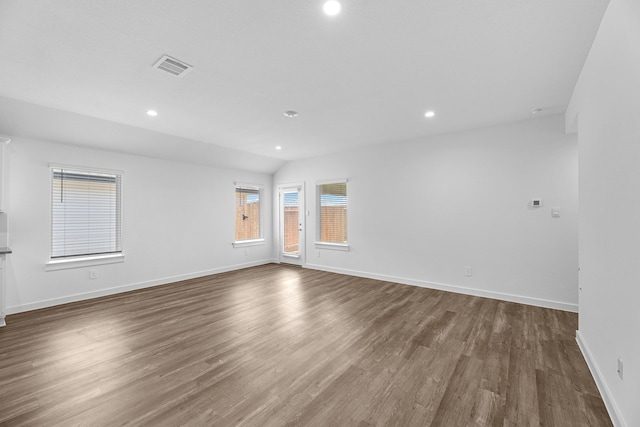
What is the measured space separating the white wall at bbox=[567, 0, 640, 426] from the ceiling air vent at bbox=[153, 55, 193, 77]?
298cm

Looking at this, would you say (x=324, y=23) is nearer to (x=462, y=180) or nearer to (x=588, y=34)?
(x=588, y=34)

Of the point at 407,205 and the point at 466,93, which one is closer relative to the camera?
the point at 466,93

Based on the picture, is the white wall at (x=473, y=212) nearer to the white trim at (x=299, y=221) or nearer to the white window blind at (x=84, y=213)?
the white trim at (x=299, y=221)

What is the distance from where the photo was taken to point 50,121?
11.4ft

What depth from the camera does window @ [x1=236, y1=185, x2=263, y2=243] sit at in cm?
652

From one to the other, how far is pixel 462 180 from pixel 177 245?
5321mm

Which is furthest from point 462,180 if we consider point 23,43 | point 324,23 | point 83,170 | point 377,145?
point 83,170

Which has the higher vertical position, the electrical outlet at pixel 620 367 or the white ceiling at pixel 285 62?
the white ceiling at pixel 285 62

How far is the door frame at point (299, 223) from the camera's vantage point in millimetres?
6539

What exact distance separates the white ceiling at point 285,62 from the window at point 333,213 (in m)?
2.12

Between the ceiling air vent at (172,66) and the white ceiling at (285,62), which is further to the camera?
the ceiling air vent at (172,66)

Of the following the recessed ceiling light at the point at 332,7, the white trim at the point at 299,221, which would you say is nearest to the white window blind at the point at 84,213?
the white trim at the point at 299,221

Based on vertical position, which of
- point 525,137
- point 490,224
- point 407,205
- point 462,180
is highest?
point 525,137

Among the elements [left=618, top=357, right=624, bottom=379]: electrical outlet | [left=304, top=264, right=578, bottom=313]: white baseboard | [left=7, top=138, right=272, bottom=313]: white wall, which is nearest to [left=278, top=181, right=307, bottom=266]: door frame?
[left=7, top=138, right=272, bottom=313]: white wall
